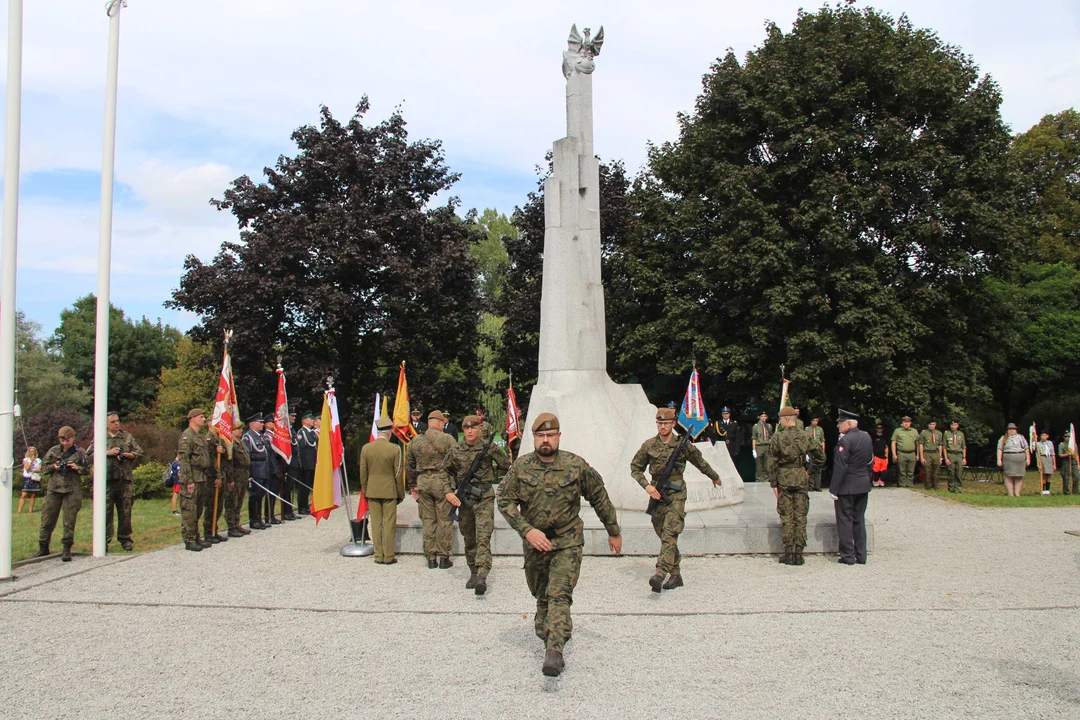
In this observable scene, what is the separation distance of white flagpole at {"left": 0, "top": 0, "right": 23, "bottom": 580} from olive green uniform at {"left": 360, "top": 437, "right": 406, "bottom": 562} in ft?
13.3

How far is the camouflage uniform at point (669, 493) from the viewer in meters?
8.20

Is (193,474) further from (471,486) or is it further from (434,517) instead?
(471,486)

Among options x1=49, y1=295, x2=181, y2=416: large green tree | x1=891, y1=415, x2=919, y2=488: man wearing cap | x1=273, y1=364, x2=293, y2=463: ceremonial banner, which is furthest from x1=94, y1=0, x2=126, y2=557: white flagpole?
x1=49, y1=295, x2=181, y2=416: large green tree

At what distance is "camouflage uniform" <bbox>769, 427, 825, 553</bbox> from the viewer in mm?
9680

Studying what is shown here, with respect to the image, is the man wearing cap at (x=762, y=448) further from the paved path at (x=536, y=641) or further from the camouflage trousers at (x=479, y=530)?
the camouflage trousers at (x=479, y=530)

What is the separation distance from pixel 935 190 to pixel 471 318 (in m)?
13.2

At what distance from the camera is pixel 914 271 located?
2262cm

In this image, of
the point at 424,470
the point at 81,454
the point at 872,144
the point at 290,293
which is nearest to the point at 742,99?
the point at 872,144

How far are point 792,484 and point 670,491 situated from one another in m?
2.11

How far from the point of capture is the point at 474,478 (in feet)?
29.8

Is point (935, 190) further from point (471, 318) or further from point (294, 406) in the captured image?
point (294, 406)

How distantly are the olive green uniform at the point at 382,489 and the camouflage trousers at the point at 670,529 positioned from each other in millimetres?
3429

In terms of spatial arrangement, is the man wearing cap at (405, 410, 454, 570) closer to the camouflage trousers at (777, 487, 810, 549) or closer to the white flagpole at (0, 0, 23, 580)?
the camouflage trousers at (777, 487, 810, 549)

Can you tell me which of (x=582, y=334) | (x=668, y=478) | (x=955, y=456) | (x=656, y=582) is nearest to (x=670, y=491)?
(x=668, y=478)
